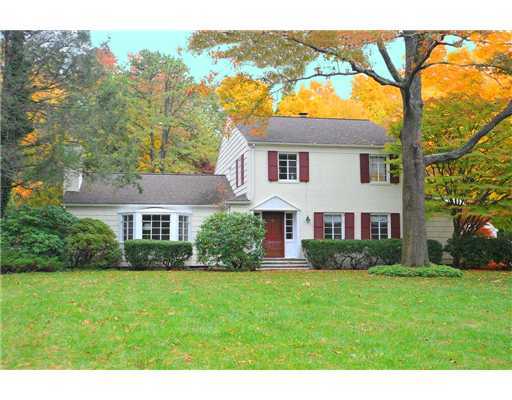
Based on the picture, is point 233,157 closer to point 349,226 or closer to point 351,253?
point 349,226

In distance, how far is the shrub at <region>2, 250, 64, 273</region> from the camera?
1251cm

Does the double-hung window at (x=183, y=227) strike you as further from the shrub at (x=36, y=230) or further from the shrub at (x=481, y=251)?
the shrub at (x=481, y=251)

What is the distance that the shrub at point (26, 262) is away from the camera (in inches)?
492

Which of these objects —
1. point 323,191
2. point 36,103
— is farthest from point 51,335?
point 323,191

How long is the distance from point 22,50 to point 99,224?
16.2 ft

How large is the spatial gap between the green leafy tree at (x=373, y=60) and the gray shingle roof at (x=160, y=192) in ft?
16.8

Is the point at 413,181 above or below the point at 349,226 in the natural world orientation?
above

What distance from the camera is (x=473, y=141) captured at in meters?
14.2

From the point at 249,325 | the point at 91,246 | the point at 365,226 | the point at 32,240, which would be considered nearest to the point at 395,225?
the point at 365,226

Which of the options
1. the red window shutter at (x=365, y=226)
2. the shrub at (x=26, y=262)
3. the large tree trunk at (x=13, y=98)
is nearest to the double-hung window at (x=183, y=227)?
the shrub at (x=26, y=262)

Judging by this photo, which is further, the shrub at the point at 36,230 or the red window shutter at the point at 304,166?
the red window shutter at the point at 304,166

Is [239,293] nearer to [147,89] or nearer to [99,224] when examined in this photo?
[99,224]

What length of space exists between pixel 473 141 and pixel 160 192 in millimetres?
9414

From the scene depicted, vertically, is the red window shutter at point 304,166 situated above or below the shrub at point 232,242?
above
